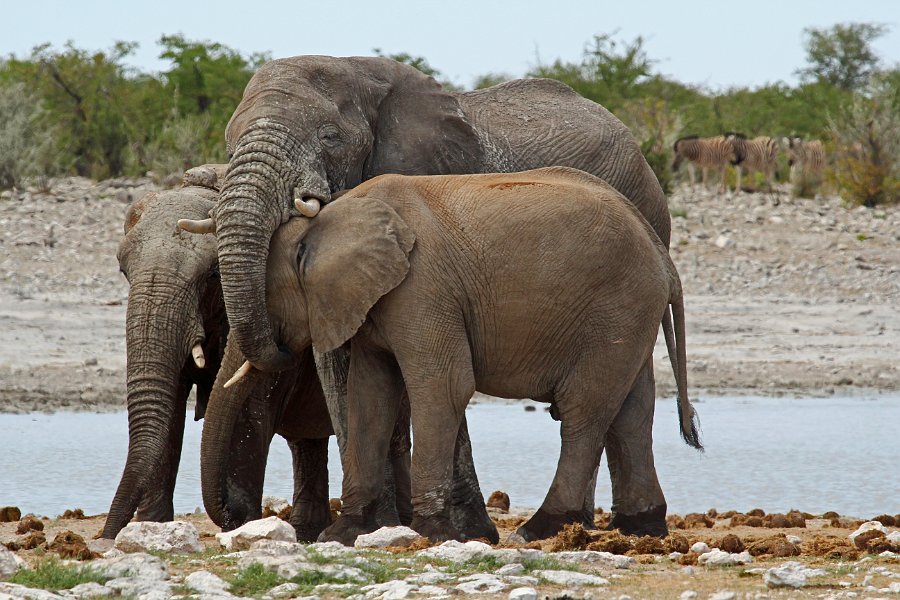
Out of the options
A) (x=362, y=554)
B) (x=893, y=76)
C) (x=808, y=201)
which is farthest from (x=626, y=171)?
(x=893, y=76)

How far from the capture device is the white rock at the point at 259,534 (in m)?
6.12

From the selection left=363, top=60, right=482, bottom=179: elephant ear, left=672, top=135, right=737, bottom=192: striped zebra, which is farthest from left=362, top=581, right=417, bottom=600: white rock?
left=672, top=135, right=737, bottom=192: striped zebra

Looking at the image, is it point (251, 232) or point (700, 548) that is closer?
point (700, 548)

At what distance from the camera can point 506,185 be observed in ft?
23.0

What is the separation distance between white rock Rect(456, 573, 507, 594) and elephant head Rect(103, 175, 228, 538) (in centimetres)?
206

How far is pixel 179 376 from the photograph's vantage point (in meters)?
7.45

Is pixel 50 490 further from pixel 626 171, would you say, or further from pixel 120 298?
pixel 120 298

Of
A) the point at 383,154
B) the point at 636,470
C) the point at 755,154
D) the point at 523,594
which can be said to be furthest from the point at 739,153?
the point at 523,594

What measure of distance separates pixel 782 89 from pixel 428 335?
116 ft

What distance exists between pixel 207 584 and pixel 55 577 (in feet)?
1.54

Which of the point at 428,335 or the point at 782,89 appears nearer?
the point at 428,335

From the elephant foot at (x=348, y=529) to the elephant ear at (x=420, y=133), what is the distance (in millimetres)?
1572

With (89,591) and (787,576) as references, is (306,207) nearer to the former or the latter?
(89,591)

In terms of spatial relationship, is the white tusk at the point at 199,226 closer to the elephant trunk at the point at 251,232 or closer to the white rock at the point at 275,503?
the elephant trunk at the point at 251,232
